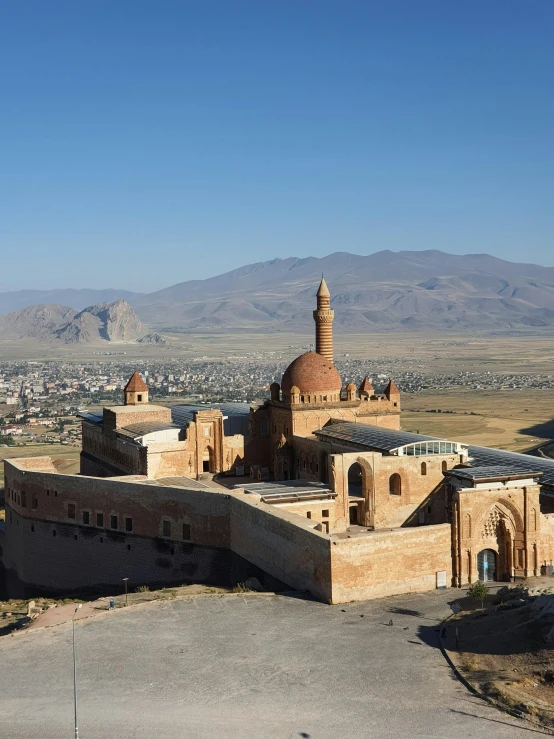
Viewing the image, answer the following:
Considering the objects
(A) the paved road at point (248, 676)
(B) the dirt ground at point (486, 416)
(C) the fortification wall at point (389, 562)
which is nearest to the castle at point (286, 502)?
(C) the fortification wall at point (389, 562)

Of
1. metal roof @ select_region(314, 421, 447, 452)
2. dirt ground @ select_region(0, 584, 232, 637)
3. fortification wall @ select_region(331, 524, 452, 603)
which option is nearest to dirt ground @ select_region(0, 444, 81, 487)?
metal roof @ select_region(314, 421, 447, 452)

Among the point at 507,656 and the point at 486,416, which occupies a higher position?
the point at 507,656

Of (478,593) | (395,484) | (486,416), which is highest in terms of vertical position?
(395,484)

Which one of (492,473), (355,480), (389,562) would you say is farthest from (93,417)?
(389,562)

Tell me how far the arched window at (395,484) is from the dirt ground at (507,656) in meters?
10.5

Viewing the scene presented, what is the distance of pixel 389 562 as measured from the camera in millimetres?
30094

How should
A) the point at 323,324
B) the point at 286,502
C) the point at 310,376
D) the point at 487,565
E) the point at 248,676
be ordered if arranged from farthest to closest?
the point at 323,324
the point at 310,376
the point at 286,502
the point at 487,565
the point at 248,676

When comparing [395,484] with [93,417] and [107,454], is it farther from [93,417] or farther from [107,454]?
[93,417]

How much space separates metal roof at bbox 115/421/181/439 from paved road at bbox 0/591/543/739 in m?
16.1

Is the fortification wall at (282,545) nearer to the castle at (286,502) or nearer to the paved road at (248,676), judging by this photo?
the castle at (286,502)

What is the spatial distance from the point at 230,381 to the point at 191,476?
14616cm

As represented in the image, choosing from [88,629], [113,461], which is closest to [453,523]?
[88,629]

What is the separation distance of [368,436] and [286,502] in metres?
6.47

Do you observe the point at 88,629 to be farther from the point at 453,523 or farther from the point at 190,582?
the point at 453,523
